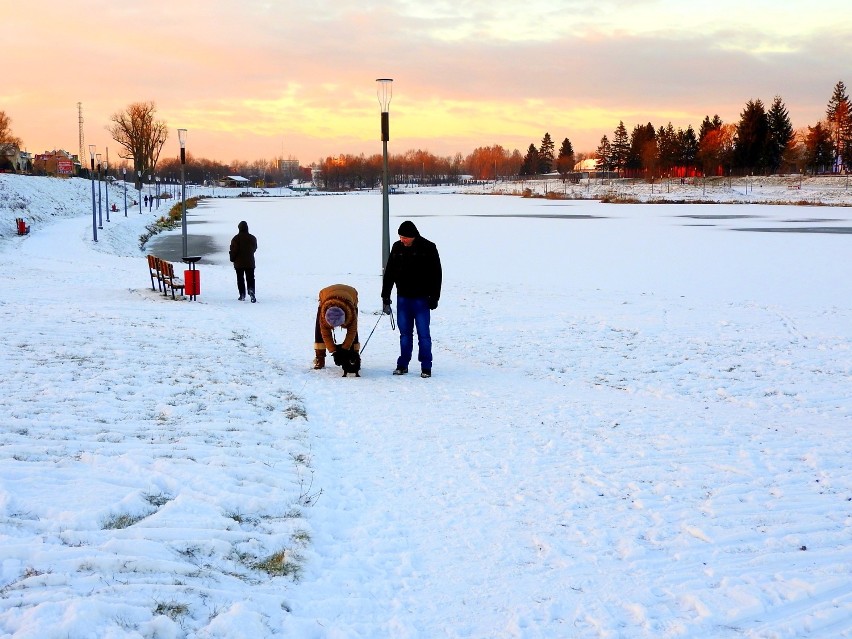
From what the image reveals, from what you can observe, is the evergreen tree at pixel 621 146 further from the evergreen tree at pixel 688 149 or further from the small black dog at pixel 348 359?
the small black dog at pixel 348 359

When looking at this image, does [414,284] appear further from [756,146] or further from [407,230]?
[756,146]

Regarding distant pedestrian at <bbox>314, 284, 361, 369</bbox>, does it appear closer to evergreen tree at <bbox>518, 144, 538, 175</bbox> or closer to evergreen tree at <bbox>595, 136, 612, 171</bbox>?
evergreen tree at <bbox>595, 136, 612, 171</bbox>

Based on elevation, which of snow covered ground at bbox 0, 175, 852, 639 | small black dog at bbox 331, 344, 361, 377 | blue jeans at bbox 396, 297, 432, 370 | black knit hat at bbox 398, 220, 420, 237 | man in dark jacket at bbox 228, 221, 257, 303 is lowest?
snow covered ground at bbox 0, 175, 852, 639

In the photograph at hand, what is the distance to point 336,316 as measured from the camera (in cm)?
934

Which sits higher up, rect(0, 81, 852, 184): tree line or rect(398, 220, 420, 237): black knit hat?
rect(0, 81, 852, 184): tree line

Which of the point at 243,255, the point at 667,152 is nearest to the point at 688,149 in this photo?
the point at 667,152

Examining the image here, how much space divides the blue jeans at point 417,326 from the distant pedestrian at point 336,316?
574 millimetres

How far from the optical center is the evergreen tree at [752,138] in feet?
298

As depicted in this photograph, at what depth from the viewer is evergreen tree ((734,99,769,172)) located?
90.9 m

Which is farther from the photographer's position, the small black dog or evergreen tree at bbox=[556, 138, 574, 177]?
evergreen tree at bbox=[556, 138, 574, 177]

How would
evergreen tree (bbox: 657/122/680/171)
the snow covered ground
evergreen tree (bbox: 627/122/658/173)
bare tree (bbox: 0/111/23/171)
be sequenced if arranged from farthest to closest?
1. evergreen tree (bbox: 627/122/658/173)
2. evergreen tree (bbox: 657/122/680/171)
3. bare tree (bbox: 0/111/23/171)
4. the snow covered ground

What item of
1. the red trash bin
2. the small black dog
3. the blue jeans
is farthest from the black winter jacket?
the red trash bin

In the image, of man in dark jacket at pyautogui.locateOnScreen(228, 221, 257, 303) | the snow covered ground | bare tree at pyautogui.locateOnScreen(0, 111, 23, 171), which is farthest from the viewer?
bare tree at pyautogui.locateOnScreen(0, 111, 23, 171)

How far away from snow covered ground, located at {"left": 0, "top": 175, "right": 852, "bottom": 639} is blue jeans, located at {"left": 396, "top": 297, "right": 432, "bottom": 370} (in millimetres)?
342
